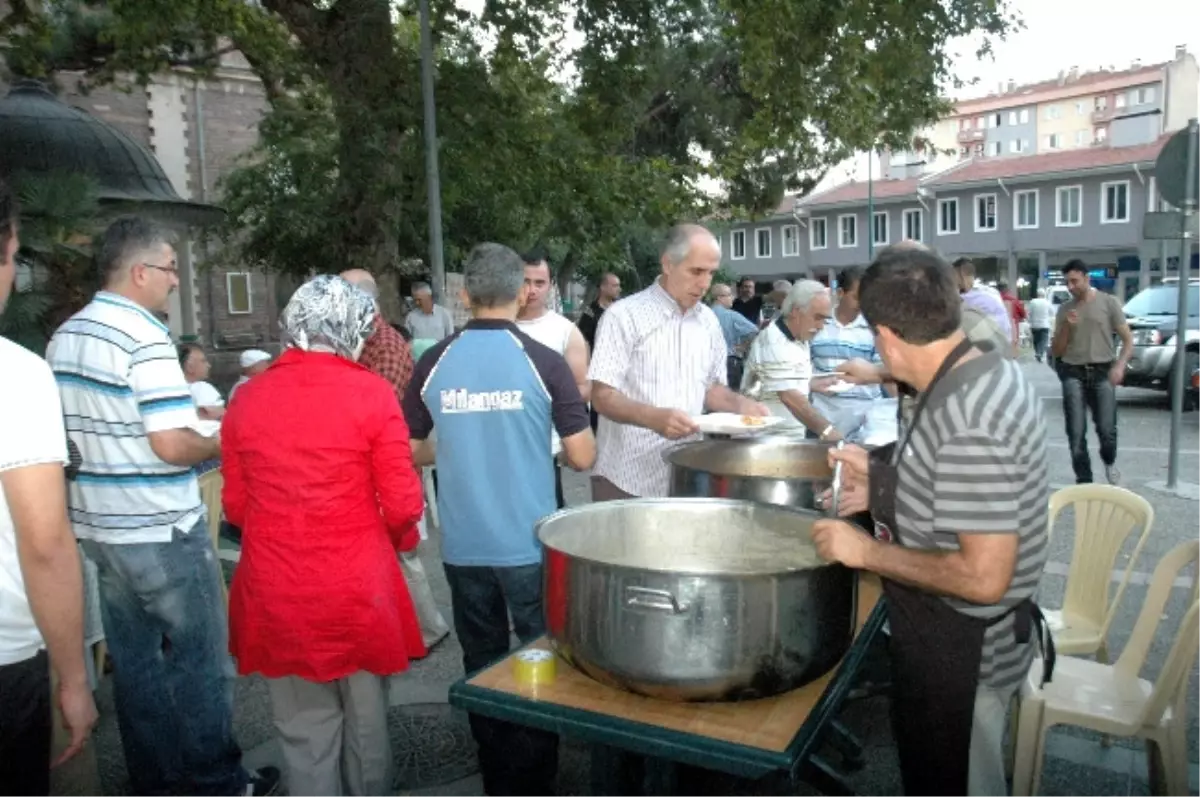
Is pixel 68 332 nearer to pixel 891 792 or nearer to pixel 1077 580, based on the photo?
pixel 891 792

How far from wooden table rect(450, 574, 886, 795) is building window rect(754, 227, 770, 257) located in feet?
149

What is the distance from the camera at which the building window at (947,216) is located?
4028cm

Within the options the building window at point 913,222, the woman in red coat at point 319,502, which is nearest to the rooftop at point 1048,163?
the building window at point 913,222

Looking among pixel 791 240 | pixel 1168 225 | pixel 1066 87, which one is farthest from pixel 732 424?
pixel 1066 87

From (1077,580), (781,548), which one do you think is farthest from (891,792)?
(781,548)

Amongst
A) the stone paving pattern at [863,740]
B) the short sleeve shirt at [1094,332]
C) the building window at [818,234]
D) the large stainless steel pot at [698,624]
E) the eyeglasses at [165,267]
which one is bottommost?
the stone paving pattern at [863,740]

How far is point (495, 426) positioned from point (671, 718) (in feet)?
4.26

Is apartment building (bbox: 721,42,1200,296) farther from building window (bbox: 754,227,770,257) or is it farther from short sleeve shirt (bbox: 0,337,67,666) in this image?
short sleeve shirt (bbox: 0,337,67,666)

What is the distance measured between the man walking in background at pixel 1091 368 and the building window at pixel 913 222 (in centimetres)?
3506

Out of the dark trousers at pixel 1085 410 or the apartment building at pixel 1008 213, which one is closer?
the dark trousers at pixel 1085 410

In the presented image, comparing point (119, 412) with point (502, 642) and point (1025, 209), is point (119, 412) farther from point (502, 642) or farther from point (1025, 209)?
point (1025, 209)

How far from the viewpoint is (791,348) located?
525 cm

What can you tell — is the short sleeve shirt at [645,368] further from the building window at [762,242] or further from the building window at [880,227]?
the building window at [762,242]

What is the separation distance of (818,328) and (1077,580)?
2.16 metres
